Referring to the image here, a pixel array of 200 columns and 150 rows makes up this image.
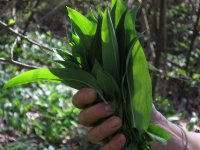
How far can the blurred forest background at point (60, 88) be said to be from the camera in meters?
3.55

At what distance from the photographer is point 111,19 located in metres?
1.42

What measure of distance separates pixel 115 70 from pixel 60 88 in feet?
11.1

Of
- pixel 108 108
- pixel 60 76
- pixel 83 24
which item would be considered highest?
pixel 83 24

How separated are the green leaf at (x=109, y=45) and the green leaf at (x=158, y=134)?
223 mm

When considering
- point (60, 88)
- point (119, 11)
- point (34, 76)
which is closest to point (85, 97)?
point (34, 76)

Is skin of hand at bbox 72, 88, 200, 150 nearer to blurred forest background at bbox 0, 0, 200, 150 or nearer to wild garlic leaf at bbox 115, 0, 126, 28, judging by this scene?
wild garlic leaf at bbox 115, 0, 126, 28

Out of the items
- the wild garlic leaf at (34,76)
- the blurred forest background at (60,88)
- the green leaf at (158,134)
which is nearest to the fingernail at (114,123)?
the green leaf at (158,134)

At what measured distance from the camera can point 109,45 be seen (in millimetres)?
1354

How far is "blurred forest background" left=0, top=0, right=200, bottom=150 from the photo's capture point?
140 inches

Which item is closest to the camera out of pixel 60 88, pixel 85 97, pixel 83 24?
pixel 85 97

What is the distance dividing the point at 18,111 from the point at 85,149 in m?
1.14

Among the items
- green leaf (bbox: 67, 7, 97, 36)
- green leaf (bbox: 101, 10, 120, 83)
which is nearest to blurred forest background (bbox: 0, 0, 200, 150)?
green leaf (bbox: 67, 7, 97, 36)

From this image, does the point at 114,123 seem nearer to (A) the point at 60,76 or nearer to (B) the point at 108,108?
(B) the point at 108,108

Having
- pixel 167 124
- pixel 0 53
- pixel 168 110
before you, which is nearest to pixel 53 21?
pixel 0 53
